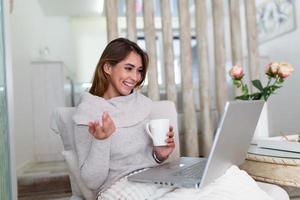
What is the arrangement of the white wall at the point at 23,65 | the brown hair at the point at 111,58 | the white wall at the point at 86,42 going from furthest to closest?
the white wall at the point at 86,42
the white wall at the point at 23,65
the brown hair at the point at 111,58

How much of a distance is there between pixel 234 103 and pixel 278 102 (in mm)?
2876

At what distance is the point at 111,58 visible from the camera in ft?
3.81

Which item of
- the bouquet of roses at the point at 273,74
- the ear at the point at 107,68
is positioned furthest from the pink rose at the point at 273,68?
the ear at the point at 107,68

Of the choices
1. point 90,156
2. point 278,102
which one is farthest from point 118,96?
point 278,102

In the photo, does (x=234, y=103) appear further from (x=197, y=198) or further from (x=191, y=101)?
(x=191, y=101)

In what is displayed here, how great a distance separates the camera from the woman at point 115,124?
932mm

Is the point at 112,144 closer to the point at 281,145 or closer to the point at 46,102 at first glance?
the point at 281,145

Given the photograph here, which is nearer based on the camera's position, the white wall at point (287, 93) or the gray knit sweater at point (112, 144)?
the gray knit sweater at point (112, 144)

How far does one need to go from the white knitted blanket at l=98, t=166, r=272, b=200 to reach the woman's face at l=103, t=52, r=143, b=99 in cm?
37

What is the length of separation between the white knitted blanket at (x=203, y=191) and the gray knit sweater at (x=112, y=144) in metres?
0.07

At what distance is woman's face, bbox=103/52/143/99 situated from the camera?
45.7 inches

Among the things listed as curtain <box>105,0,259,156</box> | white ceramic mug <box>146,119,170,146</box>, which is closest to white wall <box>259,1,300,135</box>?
curtain <box>105,0,259,156</box>

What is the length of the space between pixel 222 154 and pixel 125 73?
0.52 m

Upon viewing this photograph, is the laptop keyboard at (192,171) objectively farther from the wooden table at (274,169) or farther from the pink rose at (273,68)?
the pink rose at (273,68)
